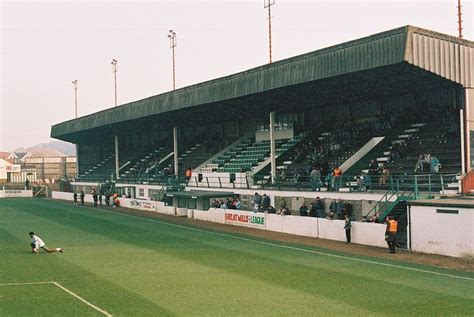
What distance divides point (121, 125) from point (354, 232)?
47.1 metres

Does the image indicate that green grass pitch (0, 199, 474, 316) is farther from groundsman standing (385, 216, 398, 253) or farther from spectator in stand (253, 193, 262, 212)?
spectator in stand (253, 193, 262, 212)

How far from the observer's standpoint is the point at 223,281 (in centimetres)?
2109

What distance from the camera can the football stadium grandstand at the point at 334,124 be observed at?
109ft

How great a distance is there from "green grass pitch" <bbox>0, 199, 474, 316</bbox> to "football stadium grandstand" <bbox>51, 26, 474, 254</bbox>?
789cm

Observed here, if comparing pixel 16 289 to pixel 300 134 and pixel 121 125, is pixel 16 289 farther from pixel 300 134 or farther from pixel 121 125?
pixel 121 125

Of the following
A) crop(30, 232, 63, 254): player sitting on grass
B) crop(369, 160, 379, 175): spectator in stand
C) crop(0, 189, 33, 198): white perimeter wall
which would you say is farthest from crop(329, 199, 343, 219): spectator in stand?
crop(0, 189, 33, 198): white perimeter wall

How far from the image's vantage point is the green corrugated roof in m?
32.4

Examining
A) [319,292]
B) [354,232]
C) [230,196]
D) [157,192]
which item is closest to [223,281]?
[319,292]

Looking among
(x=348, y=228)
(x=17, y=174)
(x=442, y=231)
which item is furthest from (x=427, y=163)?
(x=17, y=174)

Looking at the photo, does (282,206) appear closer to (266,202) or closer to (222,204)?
(266,202)

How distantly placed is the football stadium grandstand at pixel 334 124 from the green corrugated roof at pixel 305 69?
68mm

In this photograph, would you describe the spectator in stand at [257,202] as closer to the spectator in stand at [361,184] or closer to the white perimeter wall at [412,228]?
the white perimeter wall at [412,228]

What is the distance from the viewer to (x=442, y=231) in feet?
87.8

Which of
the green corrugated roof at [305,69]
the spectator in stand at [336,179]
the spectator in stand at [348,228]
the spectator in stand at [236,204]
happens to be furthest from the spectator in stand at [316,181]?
the spectator in stand at [348,228]
